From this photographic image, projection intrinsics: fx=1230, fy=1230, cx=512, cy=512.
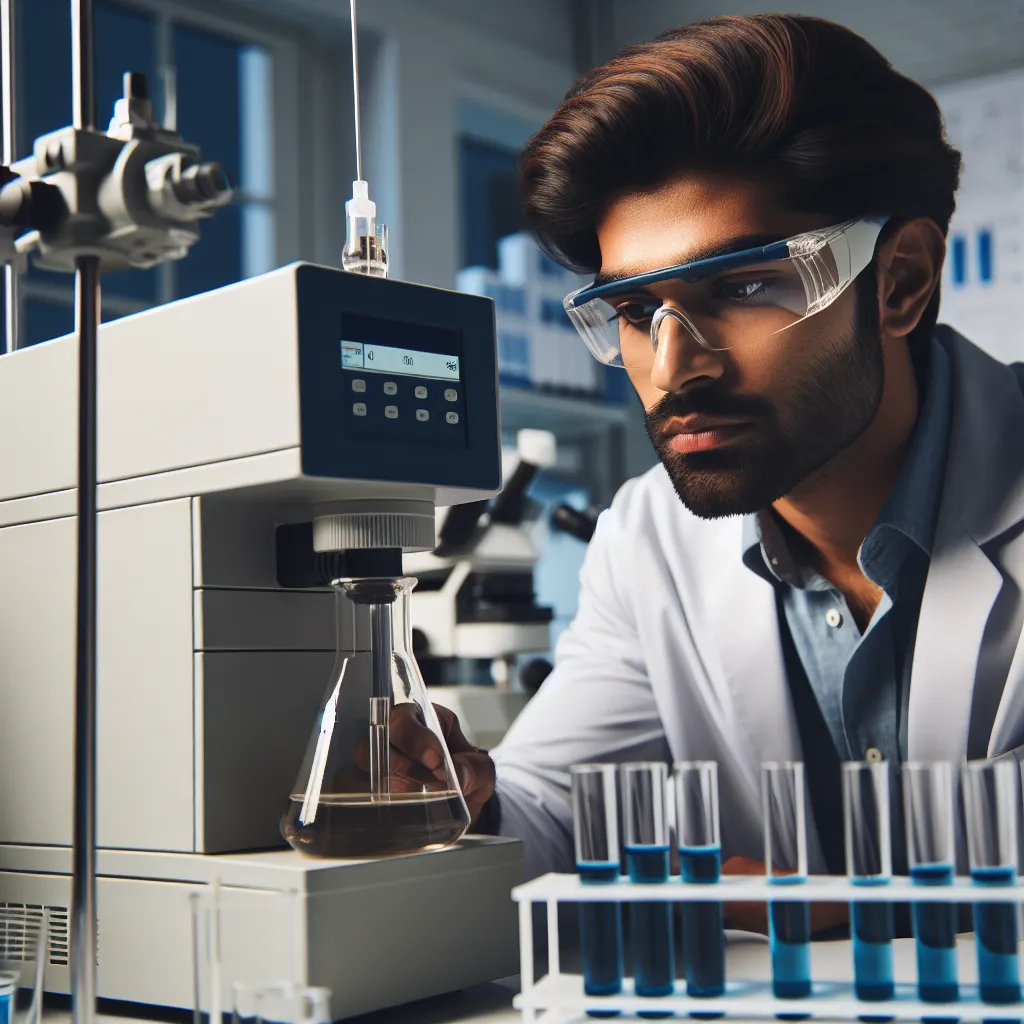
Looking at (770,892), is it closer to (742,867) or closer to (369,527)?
(742,867)

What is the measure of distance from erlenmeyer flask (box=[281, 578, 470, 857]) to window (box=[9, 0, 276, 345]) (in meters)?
2.67

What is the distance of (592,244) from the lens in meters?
1.68

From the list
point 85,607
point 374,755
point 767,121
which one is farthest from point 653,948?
point 767,121

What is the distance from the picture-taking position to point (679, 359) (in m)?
1.35

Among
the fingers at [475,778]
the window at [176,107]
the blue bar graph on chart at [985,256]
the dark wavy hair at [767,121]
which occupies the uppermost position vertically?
the window at [176,107]

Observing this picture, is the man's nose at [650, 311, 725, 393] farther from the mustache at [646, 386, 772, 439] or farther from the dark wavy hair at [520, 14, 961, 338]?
the dark wavy hair at [520, 14, 961, 338]

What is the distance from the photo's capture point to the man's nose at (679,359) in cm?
134

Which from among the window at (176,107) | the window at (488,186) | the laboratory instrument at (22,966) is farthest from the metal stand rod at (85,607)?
the window at (488,186)

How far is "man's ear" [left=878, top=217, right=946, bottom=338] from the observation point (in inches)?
60.0

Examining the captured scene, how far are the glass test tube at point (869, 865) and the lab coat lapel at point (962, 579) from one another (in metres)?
0.69

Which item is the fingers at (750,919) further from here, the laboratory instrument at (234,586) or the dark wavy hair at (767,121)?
the dark wavy hair at (767,121)

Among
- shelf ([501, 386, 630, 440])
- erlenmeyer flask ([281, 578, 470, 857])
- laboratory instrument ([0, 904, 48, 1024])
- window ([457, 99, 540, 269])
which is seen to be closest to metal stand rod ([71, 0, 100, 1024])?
laboratory instrument ([0, 904, 48, 1024])

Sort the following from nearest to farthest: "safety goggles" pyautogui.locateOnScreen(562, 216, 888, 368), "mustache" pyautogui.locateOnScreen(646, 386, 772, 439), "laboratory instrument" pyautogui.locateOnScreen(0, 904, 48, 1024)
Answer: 1. "laboratory instrument" pyautogui.locateOnScreen(0, 904, 48, 1024)
2. "safety goggles" pyautogui.locateOnScreen(562, 216, 888, 368)
3. "mustache" pyautogui.locateOnScreen(646, 386, 772, 439)

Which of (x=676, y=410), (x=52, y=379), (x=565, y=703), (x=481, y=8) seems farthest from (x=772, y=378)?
(x=481, y=8)
